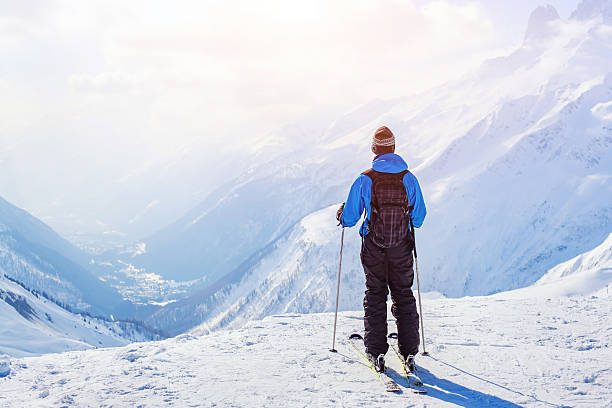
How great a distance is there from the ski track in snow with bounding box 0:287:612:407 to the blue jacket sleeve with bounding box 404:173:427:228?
2910mm

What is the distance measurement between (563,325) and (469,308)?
3087mm

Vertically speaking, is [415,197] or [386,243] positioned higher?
[415,197]

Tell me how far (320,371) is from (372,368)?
993 millimetres

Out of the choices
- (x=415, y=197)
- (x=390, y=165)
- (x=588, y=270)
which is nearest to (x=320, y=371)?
(x=415, y=197)

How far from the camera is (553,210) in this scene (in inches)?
7318

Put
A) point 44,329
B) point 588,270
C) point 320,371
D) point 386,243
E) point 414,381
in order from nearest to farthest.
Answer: point 414,381 → point 320,371 → point 386,243 → point 588,270 → point 44,329

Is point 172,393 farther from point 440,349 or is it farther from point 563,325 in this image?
point 563,325

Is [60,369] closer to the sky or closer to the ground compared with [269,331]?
closer to the ground

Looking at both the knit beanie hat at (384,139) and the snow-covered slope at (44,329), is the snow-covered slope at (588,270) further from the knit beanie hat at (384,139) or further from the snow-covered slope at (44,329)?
the snow-covered slope at (44,329)

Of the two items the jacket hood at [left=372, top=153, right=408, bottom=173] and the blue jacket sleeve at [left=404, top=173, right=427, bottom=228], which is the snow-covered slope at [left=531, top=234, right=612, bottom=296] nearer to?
the blue jacket sleeve at [left=404, top=173, right=427, bottom=228]

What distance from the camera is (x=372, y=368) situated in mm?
7922

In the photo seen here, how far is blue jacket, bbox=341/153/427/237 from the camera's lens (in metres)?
7.98

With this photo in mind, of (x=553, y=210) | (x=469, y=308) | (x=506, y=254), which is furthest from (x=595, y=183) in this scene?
(x=469, y=308)

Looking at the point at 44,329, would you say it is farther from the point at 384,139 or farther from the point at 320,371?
the point at 384,139
